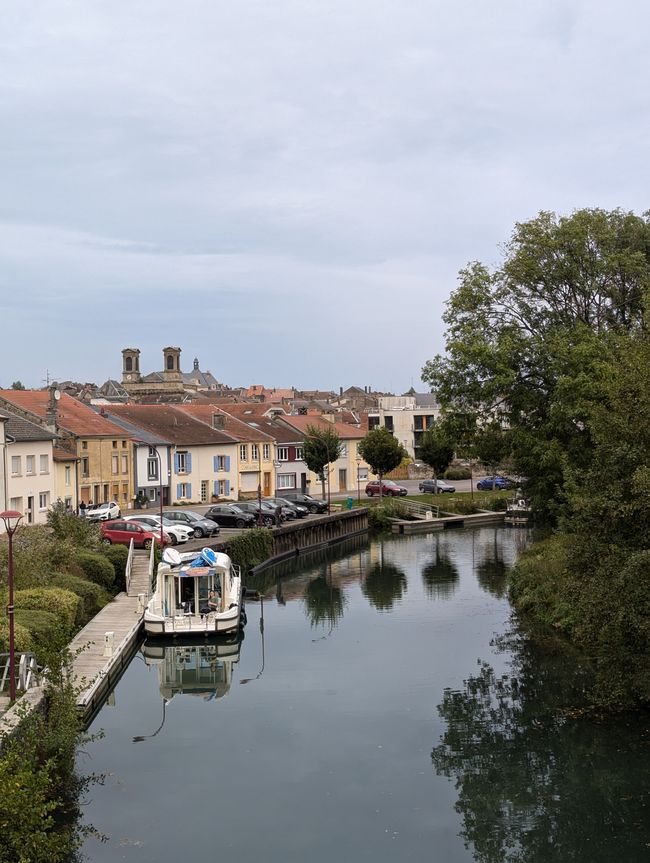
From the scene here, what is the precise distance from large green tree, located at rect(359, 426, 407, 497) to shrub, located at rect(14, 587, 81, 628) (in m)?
52.7

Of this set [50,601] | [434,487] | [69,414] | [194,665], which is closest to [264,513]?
[69,414]

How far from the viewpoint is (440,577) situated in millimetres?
48812

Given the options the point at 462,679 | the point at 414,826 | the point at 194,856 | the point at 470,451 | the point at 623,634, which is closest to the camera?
the point at 194,856

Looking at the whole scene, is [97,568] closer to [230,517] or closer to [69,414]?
[230,517]

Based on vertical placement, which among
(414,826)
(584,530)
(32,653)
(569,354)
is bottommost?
(414,826)

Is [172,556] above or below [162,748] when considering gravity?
above

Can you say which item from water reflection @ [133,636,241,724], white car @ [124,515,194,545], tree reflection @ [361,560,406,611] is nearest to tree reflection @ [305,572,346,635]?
tree reflection @ [361,560,406,611]

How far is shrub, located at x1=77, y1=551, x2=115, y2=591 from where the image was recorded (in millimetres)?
35562

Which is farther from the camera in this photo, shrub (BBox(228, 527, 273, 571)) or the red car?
shrub (BBox(228, 527, 273, 571))

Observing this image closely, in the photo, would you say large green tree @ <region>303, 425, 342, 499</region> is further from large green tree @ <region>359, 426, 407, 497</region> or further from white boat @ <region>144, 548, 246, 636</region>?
white boat @ <region>144, 548, 246, 636</region>

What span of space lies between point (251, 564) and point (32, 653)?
28914mm

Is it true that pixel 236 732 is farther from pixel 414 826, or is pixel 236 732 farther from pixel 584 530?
pixel 584 530

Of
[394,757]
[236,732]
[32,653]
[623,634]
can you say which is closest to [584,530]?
[623,634]

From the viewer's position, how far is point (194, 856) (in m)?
16.4
